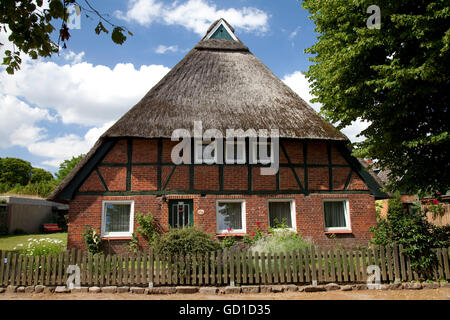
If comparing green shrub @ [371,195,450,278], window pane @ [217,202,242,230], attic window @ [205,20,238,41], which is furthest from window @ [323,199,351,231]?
attic window @ [205,20,238,41]

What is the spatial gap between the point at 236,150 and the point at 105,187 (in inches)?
181

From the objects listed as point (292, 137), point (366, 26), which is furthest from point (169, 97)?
point (366, 26)

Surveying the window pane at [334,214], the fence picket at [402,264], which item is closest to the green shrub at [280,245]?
the fence picket at [402,264]

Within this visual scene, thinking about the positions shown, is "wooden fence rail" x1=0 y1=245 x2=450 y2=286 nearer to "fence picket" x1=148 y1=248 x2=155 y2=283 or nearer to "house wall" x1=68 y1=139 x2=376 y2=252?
"fence picket" x1=148 y1=248 x2=155 y2=283

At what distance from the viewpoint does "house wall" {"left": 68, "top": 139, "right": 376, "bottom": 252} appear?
10.1 m

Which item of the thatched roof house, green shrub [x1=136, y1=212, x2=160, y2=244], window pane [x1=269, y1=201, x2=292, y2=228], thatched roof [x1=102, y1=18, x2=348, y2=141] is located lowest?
green shrub [x1=136, y1=212, x2=160, y2=244]

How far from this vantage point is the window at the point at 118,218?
10.1 meters

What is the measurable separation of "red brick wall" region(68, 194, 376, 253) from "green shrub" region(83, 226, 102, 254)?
20 centimetres

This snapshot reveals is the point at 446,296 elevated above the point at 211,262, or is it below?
below

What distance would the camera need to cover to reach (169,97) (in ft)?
37.6

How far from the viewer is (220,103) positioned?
37.3ft

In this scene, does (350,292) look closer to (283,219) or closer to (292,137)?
(283,219)

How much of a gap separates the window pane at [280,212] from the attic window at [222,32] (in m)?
8.69

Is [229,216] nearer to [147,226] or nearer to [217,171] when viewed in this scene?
[217,171]
